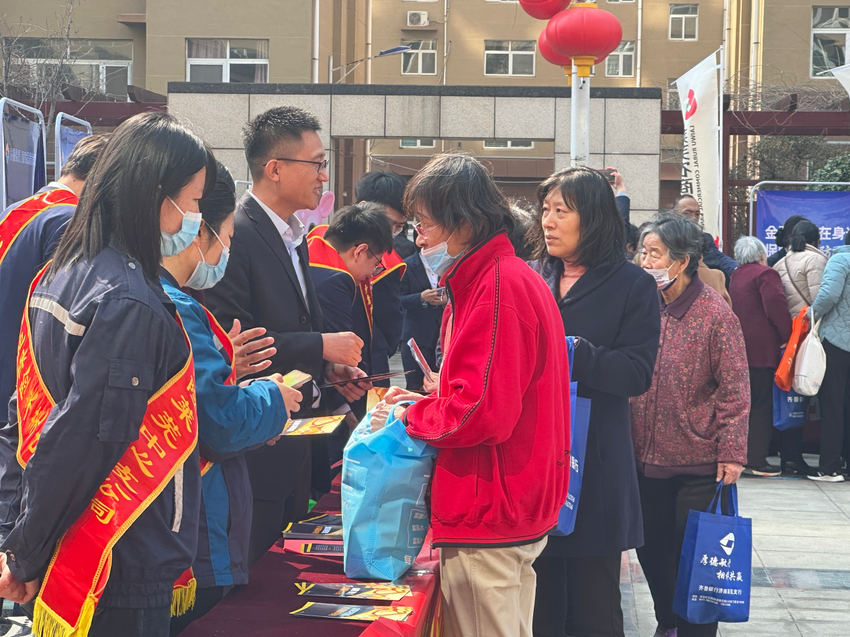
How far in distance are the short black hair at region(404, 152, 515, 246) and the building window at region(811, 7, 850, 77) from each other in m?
24.2

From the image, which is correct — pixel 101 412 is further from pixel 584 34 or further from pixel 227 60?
pixel 227 60

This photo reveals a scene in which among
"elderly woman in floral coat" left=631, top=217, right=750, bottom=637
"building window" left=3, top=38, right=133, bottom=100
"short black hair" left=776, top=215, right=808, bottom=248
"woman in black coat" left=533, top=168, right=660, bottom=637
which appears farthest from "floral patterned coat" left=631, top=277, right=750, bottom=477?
"building window" left=3, top=38, right=133, bottom=100

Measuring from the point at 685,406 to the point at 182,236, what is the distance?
91.1 inches

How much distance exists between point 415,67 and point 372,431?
29.0 metres

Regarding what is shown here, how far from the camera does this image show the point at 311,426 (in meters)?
2.77

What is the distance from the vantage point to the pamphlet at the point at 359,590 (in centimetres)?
→ 240

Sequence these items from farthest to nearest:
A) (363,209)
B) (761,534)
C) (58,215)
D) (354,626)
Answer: (761,534)
(363,209)
(58,215)
(354,626)

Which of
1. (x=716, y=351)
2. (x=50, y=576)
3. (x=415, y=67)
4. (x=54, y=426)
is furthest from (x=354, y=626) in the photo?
(x=415, y=67)

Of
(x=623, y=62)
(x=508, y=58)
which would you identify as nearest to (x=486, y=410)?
(x=508, y=58)

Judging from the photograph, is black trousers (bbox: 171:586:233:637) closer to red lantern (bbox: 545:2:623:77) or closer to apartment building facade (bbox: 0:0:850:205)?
red lantern (bbox: 545:2:623:77)

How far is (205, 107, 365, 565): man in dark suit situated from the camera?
2.91 m

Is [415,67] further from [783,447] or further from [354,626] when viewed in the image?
[354,626]

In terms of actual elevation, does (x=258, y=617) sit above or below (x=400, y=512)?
below

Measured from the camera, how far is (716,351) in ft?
12.0
